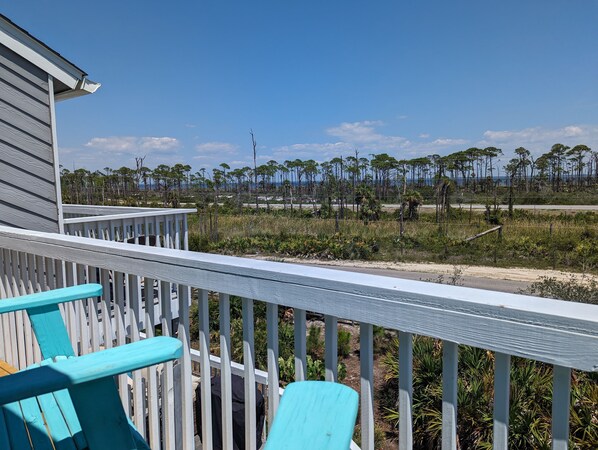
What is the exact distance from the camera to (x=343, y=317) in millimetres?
917

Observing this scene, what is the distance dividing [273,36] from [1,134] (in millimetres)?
19321

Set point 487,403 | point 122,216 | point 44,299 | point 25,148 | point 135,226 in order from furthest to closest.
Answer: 1. point 135,226
2. point 122,216
3. point 25,148
4. point 487,403
5. point 44,299

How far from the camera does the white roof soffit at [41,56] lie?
351 centimetres

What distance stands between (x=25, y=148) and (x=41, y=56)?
2.76 ft

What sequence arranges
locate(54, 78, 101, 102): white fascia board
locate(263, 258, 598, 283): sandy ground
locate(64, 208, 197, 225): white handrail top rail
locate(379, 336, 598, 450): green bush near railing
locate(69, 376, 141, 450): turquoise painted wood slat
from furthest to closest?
locate(263, 258, 598, 283): sandy ground, locate(64, 208, 197, 225): white handrail top rail, locate(54, 78, 101, 102): white fascia board, locate(379, 336, 598, 450): green bush near railing, locate(69, 376, 141, 450): turquoise painted wood slat

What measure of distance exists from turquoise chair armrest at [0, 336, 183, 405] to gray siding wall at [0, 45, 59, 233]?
334 centimetres

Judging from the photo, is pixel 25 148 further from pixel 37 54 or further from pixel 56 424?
pixel 56 424

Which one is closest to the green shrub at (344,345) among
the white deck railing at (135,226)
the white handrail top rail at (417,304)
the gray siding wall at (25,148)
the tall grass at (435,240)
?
the white deck railing at (135,226)

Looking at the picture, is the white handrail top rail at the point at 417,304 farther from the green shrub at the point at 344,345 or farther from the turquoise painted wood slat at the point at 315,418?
the green shrub at the point at 344,345

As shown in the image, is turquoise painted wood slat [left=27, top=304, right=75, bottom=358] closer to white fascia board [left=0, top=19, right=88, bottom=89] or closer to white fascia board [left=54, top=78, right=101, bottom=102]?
white fascia board [left=0, top=19, right=88, bottom=89]

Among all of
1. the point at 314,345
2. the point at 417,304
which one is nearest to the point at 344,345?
the point at 314,345

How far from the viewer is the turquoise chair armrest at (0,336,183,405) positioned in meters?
0.70

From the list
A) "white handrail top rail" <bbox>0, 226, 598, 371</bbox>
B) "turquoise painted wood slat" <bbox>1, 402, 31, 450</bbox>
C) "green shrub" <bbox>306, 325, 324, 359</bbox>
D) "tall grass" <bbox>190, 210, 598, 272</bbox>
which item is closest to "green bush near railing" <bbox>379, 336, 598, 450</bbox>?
"green shrub" <bbox>306, 325, 324, 359</bbox>

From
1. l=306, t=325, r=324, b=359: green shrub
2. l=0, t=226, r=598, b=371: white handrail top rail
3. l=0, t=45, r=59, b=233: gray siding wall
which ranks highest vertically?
l=0, t=45, r=59, b=233: gray siding wall
